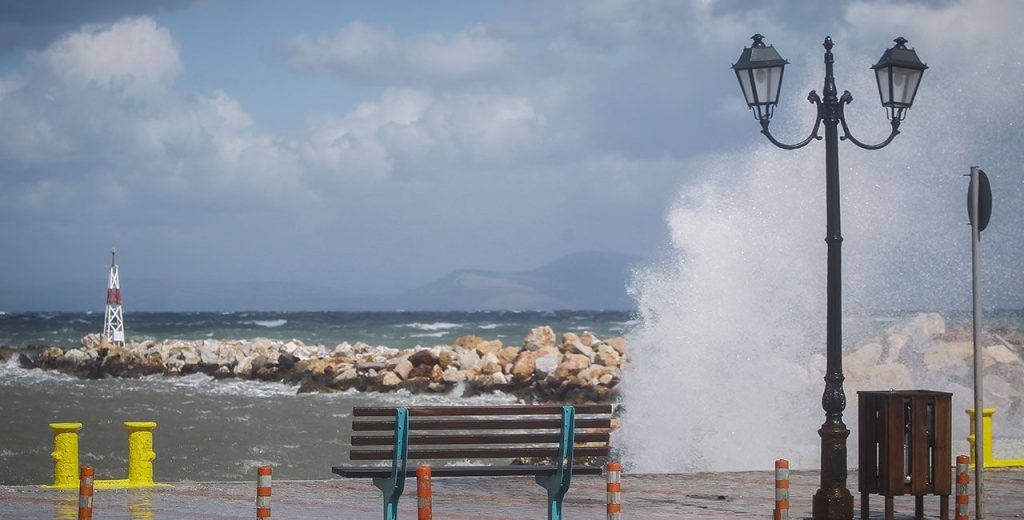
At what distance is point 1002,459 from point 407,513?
8009 mm

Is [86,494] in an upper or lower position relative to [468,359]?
lower

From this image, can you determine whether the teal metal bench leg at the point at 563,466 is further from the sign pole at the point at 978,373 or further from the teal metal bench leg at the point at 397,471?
the sign pole at the point at 978,373

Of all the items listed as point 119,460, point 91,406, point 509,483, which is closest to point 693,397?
point 509,483

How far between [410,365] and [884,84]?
2836cm

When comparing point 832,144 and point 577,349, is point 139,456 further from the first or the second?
point 577,349

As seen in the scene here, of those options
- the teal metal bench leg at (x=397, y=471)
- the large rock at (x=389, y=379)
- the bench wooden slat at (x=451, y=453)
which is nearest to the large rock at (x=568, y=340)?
the large rock at (x=389, y=379)

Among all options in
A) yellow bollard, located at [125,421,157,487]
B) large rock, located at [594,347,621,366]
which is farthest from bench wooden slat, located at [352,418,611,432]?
large rock, located at [594,347,621,366]

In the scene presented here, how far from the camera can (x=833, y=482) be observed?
1109 centimetres

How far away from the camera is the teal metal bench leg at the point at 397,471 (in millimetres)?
10336

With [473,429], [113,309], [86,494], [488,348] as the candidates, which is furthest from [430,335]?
[86,494]

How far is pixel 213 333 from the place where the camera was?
88750mm

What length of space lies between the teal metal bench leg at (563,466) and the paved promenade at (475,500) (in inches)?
29.6

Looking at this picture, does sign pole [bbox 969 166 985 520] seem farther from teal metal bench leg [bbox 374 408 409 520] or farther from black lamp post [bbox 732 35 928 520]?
teal metal bench leg [bbox 374 408 409 520]

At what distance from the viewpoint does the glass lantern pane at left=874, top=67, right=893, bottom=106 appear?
11.5 metres
